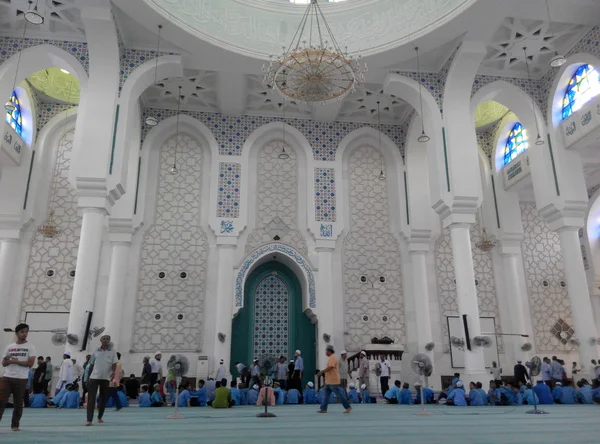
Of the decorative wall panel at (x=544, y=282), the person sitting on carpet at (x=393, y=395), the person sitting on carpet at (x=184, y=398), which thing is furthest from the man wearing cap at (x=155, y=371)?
the decorative wall panel at (x=544, y=282)

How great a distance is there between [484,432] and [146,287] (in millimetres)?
7899

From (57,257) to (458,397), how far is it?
307 inches

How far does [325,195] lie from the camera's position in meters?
10.9

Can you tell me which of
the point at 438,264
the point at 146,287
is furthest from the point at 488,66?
the point at 146,287

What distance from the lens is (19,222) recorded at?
31.8 ft

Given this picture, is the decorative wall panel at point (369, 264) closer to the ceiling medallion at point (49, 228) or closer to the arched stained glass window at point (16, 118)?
the ceiling medallion at point (49, 228)

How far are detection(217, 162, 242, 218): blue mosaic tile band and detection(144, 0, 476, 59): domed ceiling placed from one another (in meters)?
2.63

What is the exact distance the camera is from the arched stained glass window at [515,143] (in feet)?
36.3

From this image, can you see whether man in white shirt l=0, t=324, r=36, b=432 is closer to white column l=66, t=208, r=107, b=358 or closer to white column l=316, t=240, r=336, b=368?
white column l=66, t=208, r=107, b=358

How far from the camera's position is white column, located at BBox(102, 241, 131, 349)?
30.3ft

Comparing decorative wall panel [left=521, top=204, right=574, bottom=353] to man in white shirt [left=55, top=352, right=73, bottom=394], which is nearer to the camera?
man in white shirt [left=55, top=352, right=73, bottom=394]

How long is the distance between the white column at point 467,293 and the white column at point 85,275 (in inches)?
224

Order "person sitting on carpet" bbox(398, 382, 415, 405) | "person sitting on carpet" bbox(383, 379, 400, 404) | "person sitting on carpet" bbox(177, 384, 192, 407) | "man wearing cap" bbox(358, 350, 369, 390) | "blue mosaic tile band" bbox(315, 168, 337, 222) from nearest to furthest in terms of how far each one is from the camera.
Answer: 1. "person sitting on carpet" bbox(177, 384, 192, 407)
2. "person sitting on carpet" bbox(398, 382, 415, 405)
3. "person sitting on carpet" bbox(383, 379, 400, 404)
4. "man wearing cap" bbox(358, 350, 369, 390)
5. "blue mosaic tile band" bbox(315, 168, 337, 222)

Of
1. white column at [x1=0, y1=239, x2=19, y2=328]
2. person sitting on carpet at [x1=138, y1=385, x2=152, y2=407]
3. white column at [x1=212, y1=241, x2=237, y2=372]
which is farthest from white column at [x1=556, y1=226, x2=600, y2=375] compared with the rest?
white column at [x1=0, y1=239, x2=19, y2=328]
